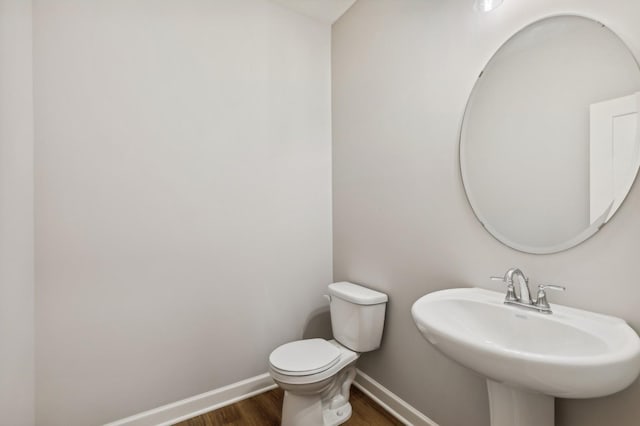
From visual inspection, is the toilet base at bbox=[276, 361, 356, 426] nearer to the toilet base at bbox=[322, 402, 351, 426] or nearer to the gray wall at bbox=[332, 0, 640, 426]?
the toilet base at bbox=[322, 402, 351, 426]

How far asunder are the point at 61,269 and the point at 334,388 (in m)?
1.54

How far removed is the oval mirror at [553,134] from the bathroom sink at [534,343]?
26 cm

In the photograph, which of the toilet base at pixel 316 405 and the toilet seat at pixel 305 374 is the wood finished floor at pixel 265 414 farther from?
the toilet seat at pixel 305 374

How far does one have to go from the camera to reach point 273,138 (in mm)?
2008

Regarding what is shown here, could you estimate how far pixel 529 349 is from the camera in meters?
1.01

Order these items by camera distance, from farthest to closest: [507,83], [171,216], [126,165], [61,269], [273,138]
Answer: [273,138] < [171,216] < [126,165] < [61,269] < [507,83]

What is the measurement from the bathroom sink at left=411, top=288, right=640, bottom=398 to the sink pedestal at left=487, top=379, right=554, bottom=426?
0.15m

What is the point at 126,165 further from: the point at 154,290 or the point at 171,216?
the point at 154,290

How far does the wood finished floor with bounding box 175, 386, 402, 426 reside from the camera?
167 cm

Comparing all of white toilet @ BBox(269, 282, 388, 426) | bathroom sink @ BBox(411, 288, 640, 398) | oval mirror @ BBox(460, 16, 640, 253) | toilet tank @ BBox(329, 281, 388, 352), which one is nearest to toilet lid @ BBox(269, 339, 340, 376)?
white toilet @ BBox(269, 282, 388, 426)

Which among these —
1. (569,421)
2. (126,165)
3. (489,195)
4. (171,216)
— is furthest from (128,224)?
(569,421)

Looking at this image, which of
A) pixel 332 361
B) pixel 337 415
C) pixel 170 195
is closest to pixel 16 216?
pixel 170 195

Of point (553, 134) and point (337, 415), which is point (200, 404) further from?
point (553, 134)

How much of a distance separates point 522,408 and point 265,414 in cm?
136
